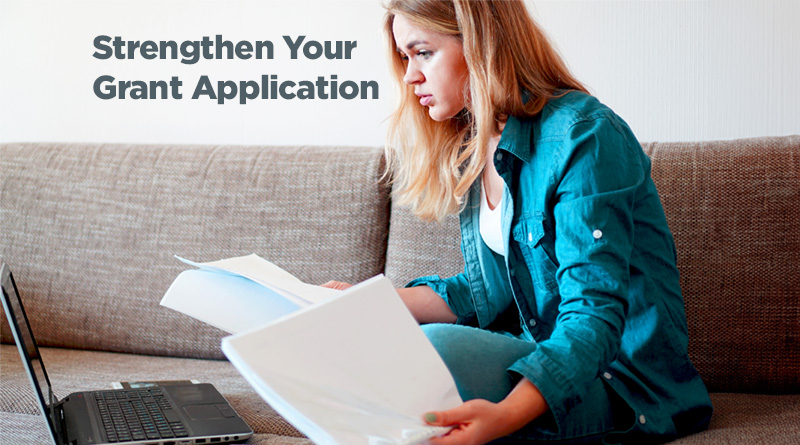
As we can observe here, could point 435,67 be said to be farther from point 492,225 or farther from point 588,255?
point 588,255

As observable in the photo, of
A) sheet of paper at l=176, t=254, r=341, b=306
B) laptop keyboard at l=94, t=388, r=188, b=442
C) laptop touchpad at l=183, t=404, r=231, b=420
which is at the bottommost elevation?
laptop touchpad at l=183, t=404, r=231, b=420

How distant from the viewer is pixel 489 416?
2.35ft

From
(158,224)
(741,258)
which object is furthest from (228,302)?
(741,258)

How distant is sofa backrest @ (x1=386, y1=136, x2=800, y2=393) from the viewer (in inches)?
47.9

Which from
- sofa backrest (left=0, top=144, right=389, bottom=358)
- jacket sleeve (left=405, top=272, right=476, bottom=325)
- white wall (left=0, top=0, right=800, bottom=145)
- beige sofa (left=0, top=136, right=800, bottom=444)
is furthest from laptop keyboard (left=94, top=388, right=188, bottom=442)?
white wall (left=0, top=0, right=800, bottom=145)

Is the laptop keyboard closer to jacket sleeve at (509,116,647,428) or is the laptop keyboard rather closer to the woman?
the woman

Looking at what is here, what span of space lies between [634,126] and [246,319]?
0.99m

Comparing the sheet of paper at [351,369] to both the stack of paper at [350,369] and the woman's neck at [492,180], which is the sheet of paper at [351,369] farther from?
the woman's neck at [492,180]

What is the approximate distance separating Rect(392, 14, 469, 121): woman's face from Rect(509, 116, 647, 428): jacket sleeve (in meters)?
0.24

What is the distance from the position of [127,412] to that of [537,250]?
66 centimetres

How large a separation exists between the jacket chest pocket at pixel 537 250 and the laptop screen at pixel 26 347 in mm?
674

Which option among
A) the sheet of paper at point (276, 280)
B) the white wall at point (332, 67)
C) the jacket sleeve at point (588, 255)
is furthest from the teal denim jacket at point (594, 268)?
the white wall at point (332, 67)

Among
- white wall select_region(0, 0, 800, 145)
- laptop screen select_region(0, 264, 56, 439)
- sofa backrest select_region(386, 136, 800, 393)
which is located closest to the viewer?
laptop screen select_region(0, 264, 56, 439)

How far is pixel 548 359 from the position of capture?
774mm
